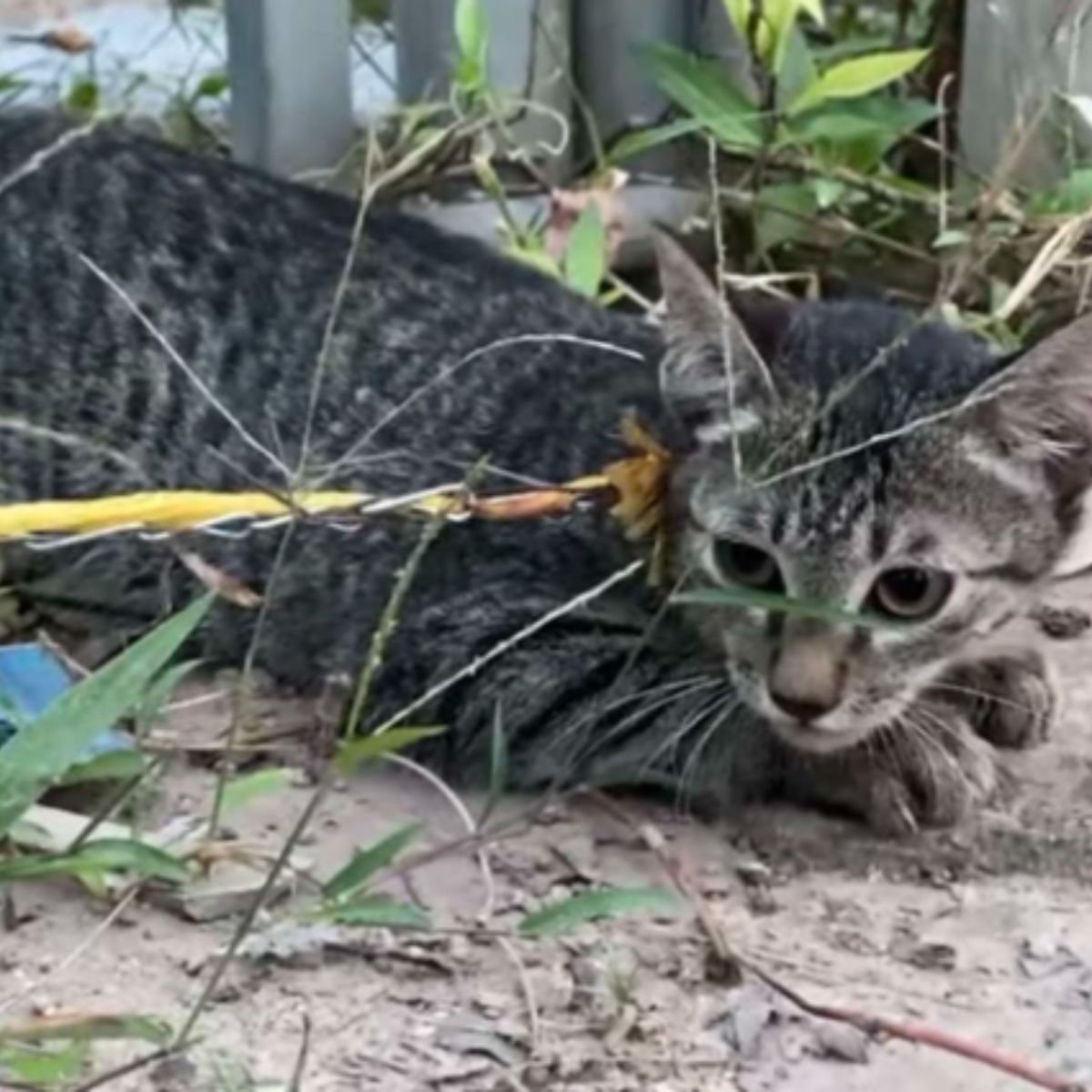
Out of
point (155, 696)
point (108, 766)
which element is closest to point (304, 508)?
point (155, 696)

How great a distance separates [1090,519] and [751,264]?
4.95 ft

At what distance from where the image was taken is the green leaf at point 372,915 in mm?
3084

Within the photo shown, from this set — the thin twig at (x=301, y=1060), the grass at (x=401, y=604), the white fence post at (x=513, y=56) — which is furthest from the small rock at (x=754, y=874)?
the white fence post at (x=513, y=56)

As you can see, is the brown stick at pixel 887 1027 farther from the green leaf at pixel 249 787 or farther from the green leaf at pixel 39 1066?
the green leaf at pixel 39 1066

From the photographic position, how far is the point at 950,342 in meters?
3.70

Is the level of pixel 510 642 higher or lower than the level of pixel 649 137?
lower

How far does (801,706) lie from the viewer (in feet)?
11.4

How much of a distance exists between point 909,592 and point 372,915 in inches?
33.1

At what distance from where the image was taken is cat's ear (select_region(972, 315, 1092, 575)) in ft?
11.3

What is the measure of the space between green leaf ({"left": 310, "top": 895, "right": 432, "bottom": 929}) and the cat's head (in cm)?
60

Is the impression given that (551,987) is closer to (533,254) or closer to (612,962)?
(612,962)

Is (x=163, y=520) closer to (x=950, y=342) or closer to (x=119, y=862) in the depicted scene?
(x=119, y=862)

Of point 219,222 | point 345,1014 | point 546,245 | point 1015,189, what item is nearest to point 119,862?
point 345,1014

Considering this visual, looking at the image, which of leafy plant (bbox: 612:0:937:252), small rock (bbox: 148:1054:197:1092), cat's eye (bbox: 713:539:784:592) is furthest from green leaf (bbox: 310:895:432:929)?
leafy plant (bbox: 612:0:937:252)
